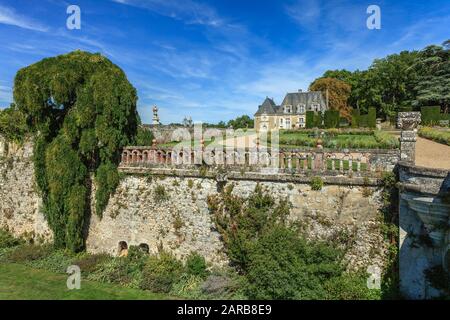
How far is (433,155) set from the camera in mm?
11258

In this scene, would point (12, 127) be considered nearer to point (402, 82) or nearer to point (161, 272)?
point (161, 272)

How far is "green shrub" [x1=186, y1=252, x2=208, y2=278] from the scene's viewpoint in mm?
11469

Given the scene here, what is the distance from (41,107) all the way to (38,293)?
6.71 metres

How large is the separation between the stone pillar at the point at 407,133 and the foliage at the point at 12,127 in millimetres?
15839

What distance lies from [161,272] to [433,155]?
9.88m

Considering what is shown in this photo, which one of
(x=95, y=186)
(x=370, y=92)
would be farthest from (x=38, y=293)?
(x=370, y=92)

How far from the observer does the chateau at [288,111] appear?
169 feet

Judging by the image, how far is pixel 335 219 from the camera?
33.0ft

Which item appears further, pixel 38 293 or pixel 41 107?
pixel 41 107

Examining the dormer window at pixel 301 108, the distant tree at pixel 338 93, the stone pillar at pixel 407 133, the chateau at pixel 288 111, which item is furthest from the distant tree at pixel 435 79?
the stone pillar at pixel 407 133

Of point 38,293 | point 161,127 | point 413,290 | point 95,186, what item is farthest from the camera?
point 161,127

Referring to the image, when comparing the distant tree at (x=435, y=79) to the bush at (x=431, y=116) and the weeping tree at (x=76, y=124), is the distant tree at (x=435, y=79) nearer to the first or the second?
the bush at (x=431, y=116)

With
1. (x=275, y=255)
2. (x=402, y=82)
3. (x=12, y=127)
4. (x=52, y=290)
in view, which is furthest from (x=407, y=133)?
(x=402, y=82)

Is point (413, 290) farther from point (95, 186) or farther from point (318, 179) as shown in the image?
point (95, 186)
